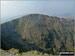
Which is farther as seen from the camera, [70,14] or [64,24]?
[64,24]

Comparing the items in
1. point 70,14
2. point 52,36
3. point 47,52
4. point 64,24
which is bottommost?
point 47,52

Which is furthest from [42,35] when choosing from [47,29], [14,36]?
[14,36]

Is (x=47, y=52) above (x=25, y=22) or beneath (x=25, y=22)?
beneath

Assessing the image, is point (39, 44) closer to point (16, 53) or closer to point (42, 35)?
point (42, 35)

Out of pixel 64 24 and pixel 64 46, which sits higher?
pixel 64 24

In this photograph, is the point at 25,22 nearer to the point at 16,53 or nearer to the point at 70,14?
the point at 16,53

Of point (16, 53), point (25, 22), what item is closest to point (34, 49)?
point (16, 53)
